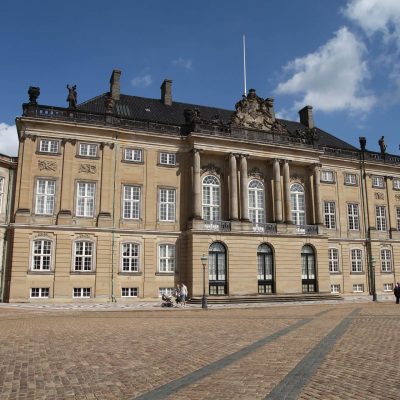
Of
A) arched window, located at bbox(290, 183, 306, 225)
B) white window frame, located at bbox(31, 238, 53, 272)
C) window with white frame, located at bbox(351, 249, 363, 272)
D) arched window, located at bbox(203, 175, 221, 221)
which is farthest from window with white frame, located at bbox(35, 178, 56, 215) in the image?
window with white frame, located at bbox(351, 249, 363, 272)

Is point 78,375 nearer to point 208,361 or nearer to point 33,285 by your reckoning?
point 208,361

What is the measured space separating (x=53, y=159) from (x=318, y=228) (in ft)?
77.0

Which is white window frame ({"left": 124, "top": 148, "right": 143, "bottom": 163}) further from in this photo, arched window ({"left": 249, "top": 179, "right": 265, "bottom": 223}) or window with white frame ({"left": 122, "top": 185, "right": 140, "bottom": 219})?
arched window ({"left": 249, "top": 179, "right": 265, "bottom": 223})

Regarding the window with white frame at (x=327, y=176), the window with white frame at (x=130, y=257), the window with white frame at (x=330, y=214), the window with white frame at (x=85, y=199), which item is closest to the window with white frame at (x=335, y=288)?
the window with white frame at (x=330, y=214)

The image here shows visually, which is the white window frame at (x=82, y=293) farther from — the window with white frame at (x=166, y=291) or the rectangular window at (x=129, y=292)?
the window with white frame at (x=166, y=291)

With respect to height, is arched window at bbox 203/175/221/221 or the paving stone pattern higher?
arched window at bbox 203/175/221/221

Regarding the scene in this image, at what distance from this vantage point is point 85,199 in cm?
3312

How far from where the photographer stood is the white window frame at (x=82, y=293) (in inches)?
1232

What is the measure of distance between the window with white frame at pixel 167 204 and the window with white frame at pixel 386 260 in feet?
75.2

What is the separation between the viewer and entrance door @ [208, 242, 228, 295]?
113ft

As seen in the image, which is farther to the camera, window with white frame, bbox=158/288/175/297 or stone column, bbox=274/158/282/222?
stone column, bbox=274/158/282/222

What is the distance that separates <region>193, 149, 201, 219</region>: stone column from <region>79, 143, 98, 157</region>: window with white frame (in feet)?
26.5

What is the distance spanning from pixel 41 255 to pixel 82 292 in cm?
400

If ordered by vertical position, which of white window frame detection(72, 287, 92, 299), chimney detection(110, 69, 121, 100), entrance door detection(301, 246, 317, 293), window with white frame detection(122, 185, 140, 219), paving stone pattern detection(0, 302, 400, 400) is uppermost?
chimney detection(110, 69, 121, 100)
